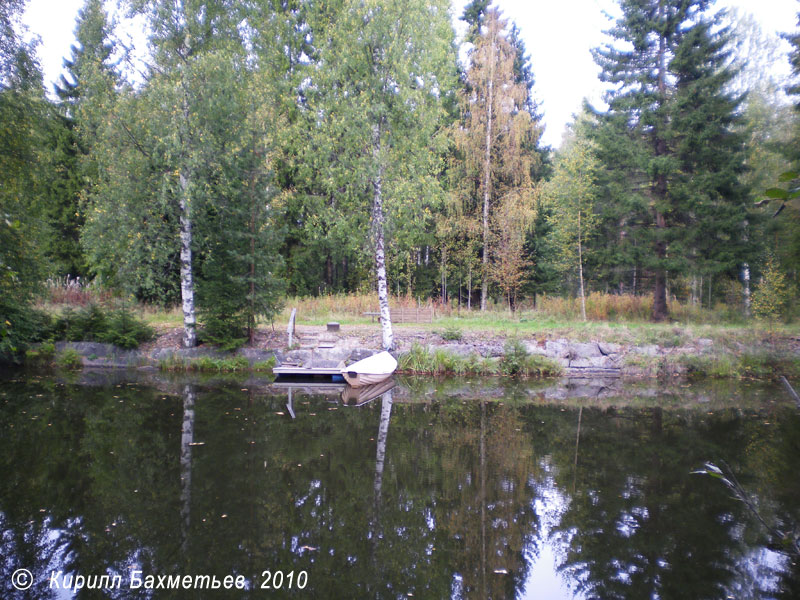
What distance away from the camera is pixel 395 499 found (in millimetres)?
6309

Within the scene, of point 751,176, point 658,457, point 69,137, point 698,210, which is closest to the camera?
point 658,457

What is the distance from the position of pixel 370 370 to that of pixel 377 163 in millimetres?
6055

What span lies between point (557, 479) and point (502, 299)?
17449 mm

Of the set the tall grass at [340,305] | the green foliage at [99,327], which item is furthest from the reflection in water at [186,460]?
the tall grass at [340,305]

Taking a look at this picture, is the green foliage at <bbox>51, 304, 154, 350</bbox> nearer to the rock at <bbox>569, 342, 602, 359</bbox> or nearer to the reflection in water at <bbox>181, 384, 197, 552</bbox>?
the reflection in water at <bbox>181, 384, 197, 552</bbox>

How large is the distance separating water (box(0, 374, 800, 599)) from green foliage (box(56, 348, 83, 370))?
4565 millimetres

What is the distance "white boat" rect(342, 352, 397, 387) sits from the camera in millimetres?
13297

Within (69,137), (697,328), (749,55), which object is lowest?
(697,328)

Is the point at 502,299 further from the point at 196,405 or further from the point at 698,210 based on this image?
the point at 196,405

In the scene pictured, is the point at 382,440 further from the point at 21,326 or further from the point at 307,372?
the point at 21,326

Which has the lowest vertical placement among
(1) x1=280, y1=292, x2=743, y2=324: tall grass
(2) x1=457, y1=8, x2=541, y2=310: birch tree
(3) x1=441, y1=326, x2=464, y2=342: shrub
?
(3) x1=441, y1=326, x2=464, y2=342: shrub

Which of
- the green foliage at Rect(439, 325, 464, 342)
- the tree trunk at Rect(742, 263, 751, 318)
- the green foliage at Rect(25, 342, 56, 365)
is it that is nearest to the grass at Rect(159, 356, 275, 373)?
the green foliage at Rect(25, 342, 56, 365)

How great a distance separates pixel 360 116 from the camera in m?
15.0

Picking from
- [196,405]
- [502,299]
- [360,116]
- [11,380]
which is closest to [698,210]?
[502,299]
